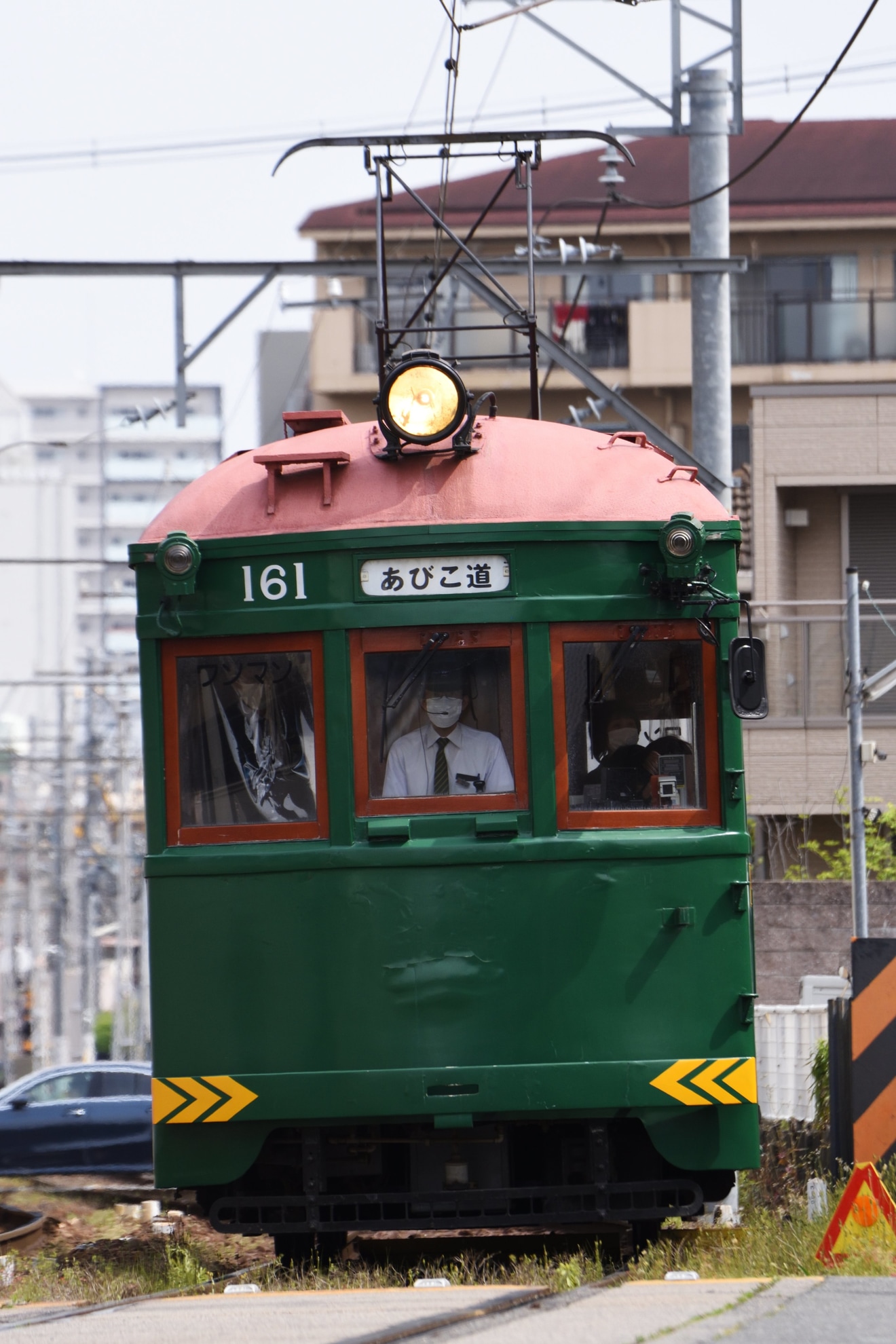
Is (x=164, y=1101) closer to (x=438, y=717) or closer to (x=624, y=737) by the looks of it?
(x=438, y=717)

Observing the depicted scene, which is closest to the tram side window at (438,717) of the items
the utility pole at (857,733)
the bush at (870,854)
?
the utility pole at (857,733)

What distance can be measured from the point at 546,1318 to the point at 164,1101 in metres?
1.95

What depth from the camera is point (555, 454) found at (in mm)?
7012

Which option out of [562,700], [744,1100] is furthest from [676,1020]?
[562,700]

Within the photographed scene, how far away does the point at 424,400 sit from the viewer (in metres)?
6.88

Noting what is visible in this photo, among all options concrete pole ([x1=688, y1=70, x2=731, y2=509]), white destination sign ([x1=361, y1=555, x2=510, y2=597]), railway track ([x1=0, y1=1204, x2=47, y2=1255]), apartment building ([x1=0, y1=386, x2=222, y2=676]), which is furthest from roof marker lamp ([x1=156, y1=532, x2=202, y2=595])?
apartment building ([x1=0, y1=386, x2=222, y2=676])

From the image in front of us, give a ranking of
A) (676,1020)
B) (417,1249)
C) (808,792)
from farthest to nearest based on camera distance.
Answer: (808,792), (417,1249), (676,1020)

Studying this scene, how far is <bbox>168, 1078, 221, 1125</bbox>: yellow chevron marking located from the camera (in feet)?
21.7

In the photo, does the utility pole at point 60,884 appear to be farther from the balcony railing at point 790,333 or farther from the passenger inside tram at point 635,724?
the passenger inside tram at point 635,724

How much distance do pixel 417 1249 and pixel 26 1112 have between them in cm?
1119

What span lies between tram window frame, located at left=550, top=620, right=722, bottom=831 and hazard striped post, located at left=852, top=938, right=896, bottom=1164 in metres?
1.12

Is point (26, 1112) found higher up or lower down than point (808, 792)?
lower down

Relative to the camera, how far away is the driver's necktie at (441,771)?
6656 millimetres

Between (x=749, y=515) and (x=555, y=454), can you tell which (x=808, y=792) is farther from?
(x=555, y=454)
